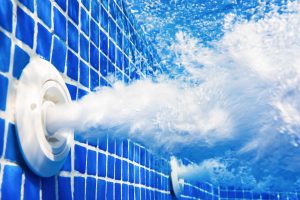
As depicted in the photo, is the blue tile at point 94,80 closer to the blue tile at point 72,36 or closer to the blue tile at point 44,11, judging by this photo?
the blue tile at point 72,36

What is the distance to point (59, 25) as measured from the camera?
0.95 meters

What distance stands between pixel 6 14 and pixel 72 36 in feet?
1.25

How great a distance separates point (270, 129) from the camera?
28.7 inches

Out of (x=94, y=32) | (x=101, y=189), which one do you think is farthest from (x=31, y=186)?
(x=94, y=32)

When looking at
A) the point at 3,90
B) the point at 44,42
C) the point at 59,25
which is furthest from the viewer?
the point at 59,25

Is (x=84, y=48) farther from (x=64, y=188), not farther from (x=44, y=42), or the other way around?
(x=64, y=188)

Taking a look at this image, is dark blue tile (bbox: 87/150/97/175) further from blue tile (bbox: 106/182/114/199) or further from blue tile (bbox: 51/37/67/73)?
blue tile (bbox: 51/37/67/73)

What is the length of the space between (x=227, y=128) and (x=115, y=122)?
263 mm

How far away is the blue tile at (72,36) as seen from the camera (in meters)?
1.03

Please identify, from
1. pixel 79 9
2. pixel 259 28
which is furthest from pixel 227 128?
pixel 259 28

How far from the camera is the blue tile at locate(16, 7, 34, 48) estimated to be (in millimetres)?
720

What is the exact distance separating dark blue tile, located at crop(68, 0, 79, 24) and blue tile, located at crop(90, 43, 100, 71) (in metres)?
0.16

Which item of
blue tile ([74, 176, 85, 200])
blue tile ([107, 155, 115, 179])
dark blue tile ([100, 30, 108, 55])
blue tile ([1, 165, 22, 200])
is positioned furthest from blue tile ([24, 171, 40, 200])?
dark blue tile ([100, 30, 108, 55])

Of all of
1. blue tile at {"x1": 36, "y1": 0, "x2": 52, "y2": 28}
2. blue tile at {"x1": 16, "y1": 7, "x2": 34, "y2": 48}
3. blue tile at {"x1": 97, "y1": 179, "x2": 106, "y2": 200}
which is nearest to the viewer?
blue tile at {"x1": 16, "y1": 7, "x2": 34, "y2": 48}
